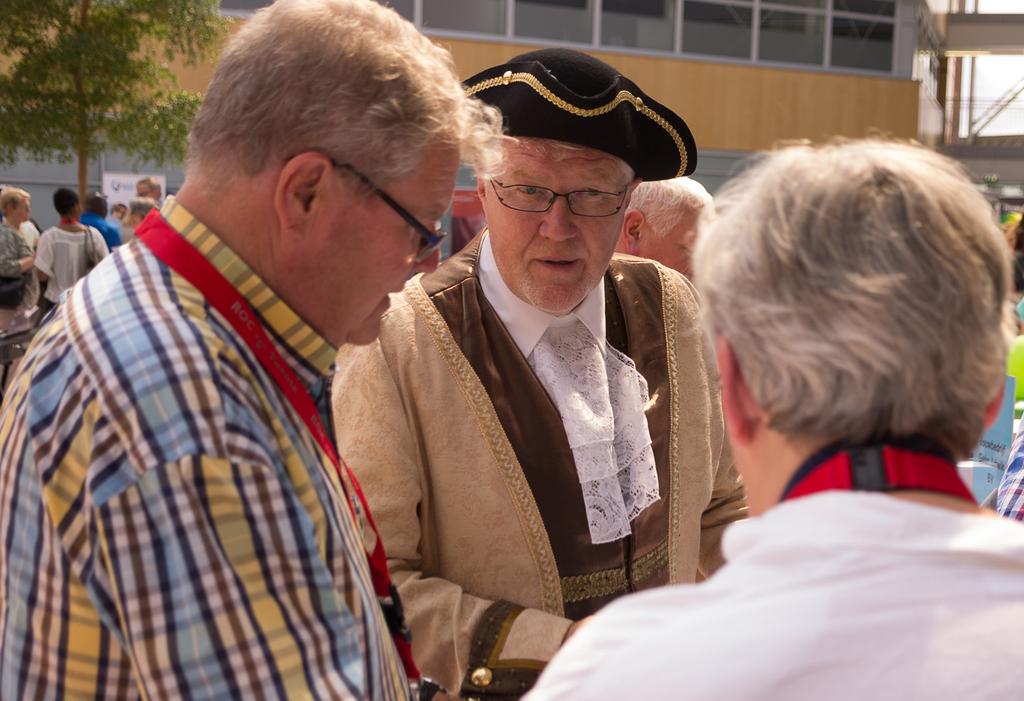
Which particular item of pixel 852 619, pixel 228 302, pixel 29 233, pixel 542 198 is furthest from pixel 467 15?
pixel 852 619

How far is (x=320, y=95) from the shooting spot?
1275 mm

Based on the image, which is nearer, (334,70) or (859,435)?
(859,435)

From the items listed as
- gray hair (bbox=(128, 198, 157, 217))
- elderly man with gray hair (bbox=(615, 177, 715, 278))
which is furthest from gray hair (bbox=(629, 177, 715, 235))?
gray hair (bbox=(128, 198, 157, 217))

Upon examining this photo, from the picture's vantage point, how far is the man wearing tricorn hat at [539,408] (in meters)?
1.99

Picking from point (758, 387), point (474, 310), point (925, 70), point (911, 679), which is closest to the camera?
point (911, 679)

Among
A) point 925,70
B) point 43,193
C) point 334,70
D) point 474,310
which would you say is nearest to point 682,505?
point 474,310

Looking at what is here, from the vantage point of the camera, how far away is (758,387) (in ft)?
3.35

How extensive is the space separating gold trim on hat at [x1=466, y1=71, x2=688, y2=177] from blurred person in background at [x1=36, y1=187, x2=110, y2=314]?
681 centimetres

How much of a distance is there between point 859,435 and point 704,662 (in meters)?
0.24

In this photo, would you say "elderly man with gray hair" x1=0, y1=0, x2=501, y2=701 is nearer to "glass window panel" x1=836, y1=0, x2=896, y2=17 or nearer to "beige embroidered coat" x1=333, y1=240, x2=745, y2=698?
"beige embroidered coat" x1=333, y1=240, x2=745, y2=698

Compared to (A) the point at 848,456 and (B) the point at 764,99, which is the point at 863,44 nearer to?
(B) the point at 764,99

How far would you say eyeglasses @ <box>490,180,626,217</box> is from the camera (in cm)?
221

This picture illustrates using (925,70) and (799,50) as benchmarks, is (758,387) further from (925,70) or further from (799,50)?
(925,70)

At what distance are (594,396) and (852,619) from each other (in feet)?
4.48
